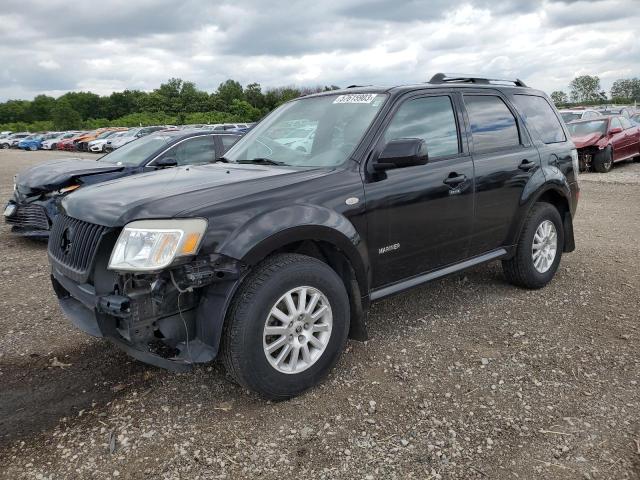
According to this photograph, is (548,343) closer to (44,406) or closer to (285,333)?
(285,333)

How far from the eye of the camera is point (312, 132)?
3936 mm

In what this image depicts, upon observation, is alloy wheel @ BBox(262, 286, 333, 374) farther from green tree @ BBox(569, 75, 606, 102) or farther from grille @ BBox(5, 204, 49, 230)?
green tree @ BBox(569, 75, 606, 102)

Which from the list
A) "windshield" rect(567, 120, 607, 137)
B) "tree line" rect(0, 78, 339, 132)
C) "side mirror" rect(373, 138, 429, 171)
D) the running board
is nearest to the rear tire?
"windshield" rect(567, 120, 607, 137)

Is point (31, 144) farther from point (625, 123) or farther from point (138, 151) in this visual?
point (625, 123)

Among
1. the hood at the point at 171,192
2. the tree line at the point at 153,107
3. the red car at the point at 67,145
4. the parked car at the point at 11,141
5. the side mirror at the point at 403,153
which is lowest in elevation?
the hood at the point at 171,192

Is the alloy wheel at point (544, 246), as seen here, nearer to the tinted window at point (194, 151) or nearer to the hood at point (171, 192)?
the hood at point (171, 192)

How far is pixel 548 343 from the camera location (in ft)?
12.8

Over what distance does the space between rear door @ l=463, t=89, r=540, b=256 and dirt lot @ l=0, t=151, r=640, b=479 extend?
0.74 m

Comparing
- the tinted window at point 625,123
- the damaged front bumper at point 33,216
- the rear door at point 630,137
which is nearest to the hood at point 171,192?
the damaged front bumper at point 33,216

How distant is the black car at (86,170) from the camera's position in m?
6.86

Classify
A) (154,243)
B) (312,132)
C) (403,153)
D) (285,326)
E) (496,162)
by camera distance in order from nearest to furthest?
(154,243), (285,326), (403,153), (312,132), (496,162)

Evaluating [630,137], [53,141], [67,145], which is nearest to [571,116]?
[630,137]

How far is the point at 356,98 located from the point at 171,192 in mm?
1655

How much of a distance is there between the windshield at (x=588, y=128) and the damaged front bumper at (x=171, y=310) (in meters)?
14.3
